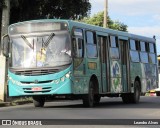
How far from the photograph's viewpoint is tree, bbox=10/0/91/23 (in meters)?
31.7

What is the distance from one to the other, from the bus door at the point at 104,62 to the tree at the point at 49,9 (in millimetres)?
8346

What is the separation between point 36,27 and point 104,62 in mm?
3709

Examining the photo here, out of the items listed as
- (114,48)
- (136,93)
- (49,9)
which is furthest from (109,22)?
(114,48)

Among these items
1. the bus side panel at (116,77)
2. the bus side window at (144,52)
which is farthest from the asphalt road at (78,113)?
the bus side window at (144,52)

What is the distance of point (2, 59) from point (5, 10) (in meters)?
2.67

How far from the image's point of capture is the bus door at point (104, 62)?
23344 mm

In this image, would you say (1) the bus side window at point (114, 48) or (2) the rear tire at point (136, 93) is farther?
(2) the rear tire at point (136, 93)

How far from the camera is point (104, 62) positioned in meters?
23.7

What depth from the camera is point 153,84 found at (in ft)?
98.5

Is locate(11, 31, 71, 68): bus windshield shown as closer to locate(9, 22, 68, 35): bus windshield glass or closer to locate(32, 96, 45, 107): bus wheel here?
locate(9, 22, 68, 35): bus windshield glass

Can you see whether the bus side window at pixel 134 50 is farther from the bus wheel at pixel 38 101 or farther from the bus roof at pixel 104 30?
the bus wheel at pixel 38 101

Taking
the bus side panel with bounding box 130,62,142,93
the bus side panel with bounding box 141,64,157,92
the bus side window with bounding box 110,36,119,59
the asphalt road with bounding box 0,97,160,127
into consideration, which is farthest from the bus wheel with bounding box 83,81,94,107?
the bus side panel with bounding box 141,64,157,92

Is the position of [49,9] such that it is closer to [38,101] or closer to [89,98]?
[38,101]

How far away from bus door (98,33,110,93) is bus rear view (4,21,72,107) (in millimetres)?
2843
